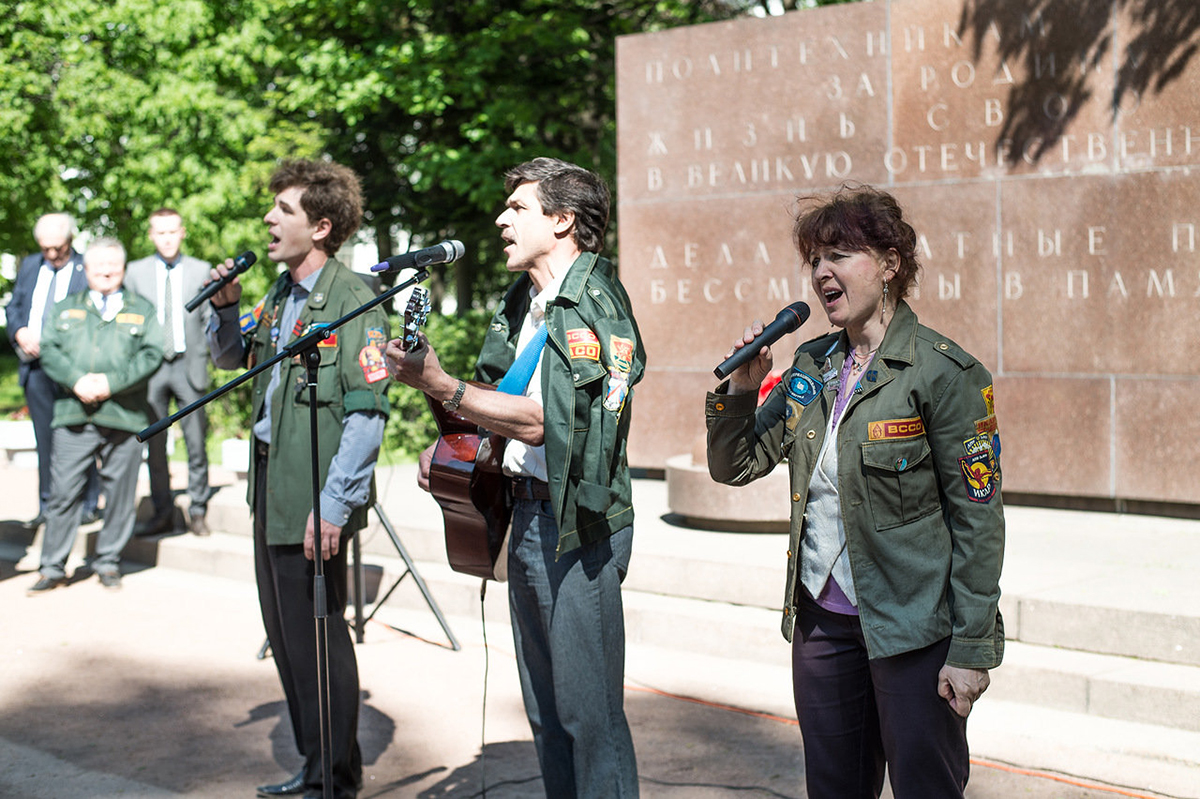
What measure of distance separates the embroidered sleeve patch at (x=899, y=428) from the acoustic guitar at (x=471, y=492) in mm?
1146

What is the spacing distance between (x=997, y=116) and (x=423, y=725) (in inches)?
217

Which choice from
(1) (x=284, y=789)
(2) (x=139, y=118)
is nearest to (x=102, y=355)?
(1) (x=284, y=789)

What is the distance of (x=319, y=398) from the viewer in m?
4.22

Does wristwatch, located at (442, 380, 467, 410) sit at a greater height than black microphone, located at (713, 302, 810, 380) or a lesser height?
lesser

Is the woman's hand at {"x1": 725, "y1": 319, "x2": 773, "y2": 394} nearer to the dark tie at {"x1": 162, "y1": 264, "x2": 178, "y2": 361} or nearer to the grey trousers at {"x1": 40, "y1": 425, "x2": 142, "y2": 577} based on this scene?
the grey trousers at {"x1": 40, "y1": 425, "x2": 142, "y2": 577}

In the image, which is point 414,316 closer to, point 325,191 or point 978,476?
point 978,476

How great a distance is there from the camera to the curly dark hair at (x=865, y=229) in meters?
2.92

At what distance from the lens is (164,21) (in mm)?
15750

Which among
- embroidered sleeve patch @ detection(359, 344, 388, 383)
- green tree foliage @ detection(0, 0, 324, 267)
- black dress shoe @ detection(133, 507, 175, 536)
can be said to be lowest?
black dress shoe @ detection(133, 507, 175, 536)

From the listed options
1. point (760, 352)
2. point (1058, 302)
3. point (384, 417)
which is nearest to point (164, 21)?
point (1058, 302)

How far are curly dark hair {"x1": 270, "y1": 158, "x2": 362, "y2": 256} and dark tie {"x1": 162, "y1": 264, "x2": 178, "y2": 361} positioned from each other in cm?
474

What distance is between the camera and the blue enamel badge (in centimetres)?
309

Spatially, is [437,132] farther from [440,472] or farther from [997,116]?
[440,472]

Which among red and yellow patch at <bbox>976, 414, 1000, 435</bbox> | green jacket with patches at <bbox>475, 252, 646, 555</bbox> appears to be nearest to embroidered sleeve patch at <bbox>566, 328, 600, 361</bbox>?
green jacket with patches at <bbox>475, 252, 646, 555</bbox>
